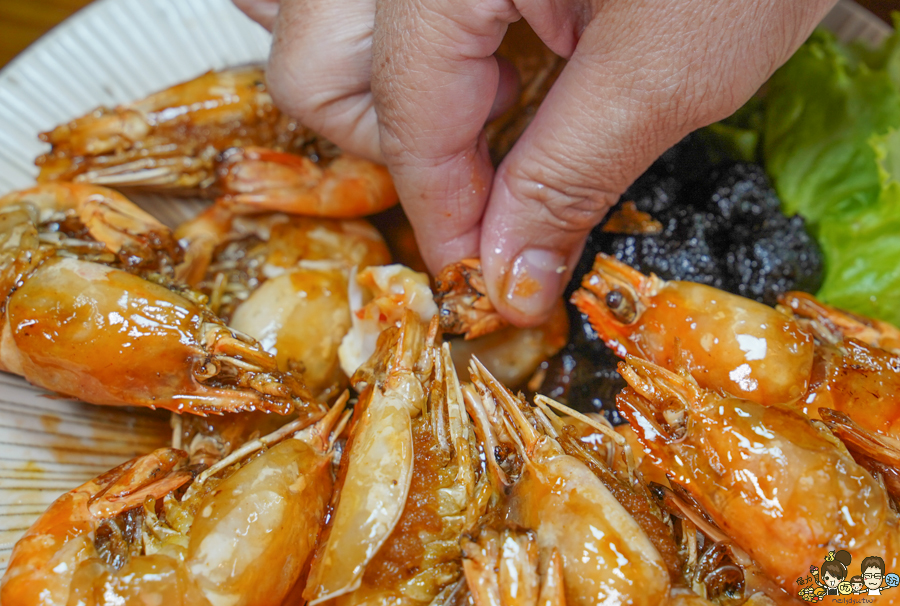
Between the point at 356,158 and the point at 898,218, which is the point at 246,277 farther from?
the point at 898,218

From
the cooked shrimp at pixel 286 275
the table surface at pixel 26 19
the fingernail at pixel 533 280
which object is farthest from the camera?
the table surface at pixel 26 19

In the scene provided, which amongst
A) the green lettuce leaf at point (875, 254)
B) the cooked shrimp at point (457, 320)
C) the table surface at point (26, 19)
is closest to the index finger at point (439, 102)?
the cooked shrimp at point (457, 320)

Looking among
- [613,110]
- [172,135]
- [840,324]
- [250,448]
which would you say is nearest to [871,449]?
[840,324]

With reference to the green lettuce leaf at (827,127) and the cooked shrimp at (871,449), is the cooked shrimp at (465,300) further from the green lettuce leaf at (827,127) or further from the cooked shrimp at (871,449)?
the green lettuce leaf at (827,127)

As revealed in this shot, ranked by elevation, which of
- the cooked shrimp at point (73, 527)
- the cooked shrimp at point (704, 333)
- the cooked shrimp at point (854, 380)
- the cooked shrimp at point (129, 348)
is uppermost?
the cooked shrimp at point (129, 348)

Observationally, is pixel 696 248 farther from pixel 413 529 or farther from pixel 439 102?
pixel 413 529

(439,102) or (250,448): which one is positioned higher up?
(439,102)

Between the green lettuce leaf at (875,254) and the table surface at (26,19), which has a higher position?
the table surface at (26,19)
